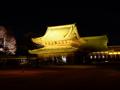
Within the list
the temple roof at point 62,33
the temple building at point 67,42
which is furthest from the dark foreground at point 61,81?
the temple roof at point 62,33

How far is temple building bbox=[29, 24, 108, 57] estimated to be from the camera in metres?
46.1

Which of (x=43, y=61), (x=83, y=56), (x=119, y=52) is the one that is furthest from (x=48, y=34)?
(x=119, y=52)

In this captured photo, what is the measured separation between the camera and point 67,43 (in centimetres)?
4691

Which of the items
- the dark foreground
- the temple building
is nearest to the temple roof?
the temple building

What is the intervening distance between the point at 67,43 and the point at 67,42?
193 mm

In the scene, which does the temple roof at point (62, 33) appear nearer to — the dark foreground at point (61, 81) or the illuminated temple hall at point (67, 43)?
the illuminated temple hall at point (67, 43)

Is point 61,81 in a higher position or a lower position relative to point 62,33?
lower

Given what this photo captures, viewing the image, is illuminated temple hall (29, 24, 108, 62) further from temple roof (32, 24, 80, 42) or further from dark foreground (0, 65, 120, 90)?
dark foreground (0, 65, 120, 90)

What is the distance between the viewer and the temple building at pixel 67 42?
46094mm

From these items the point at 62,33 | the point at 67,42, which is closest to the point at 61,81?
the point at 67,42

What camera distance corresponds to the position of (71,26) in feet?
159

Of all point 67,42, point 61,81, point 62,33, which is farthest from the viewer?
point 62,33

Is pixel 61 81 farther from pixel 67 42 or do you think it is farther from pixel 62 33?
pixel 62 33

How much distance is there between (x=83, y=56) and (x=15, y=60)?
12.3 meters
